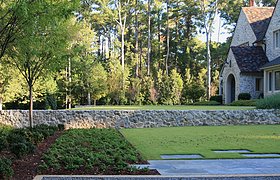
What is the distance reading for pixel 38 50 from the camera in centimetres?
1041

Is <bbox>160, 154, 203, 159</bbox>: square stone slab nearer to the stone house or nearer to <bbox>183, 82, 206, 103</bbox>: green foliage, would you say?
the stone house

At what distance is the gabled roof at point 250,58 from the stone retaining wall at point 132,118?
39.5 ft

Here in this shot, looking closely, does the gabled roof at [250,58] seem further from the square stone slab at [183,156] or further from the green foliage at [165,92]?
the square stone slab at [183,156]

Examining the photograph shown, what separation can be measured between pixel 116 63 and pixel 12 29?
3259 cm

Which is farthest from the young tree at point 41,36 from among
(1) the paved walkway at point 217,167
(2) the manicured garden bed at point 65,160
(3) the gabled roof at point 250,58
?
(3) the gabled roof at point 250,58

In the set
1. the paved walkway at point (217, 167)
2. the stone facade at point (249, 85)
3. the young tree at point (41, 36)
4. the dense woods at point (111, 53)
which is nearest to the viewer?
the paved walkway at point (217, 167)

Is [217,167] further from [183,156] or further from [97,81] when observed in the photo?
[97,81]

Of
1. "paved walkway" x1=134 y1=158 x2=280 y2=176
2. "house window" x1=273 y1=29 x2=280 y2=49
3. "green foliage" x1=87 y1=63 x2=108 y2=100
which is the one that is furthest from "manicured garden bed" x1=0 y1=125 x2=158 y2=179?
"green foliage" x1=87 y1=63 x2=108 y2=100

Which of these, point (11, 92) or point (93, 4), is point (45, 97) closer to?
point (11, 92)

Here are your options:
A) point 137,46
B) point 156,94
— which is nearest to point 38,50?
point 156,94

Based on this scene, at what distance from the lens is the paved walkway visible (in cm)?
620

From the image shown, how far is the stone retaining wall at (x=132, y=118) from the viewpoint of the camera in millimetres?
16125

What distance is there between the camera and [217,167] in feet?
22.0

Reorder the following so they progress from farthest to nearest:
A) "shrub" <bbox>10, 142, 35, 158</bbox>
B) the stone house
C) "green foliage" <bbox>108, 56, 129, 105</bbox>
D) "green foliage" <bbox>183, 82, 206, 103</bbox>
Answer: "green foliage" <bbox>183, 82, 206, 103</bbox> → "green foliage" <bbox>108, 56, 129, 105</bbox> → the stone house → "shrub" <bbox>10, 142, 35, 158</bbox>
